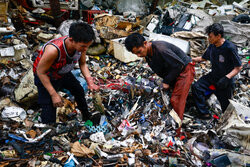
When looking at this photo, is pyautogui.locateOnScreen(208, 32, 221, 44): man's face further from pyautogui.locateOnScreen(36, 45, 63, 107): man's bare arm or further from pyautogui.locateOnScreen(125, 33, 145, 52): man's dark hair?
pyautogui.locateOnScreen(36, 45, 63, 107): man's bare arm

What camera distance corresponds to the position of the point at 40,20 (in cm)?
588

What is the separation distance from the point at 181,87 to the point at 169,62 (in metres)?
0.59

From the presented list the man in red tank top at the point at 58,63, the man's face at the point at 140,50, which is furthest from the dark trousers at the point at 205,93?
the man in red tank top at the point at 58,63

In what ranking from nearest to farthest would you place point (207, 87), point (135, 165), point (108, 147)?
point (135, 165), point (108, 147), point (207, 87)

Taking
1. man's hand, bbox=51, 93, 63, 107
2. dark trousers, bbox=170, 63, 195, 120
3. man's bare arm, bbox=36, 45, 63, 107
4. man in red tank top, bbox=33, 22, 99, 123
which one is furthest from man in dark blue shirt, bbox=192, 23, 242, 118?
Result: man's hand, bbox=51, 93, 63, 107

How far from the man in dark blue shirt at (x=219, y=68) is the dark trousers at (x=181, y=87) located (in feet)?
1.64

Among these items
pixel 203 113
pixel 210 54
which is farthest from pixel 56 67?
pixel 203 113

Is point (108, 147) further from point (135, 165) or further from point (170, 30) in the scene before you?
point (170, 30)

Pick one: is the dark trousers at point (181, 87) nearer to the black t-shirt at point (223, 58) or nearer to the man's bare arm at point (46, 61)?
the black t-shirt at point (223, 58)

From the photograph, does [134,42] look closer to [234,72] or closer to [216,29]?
[216,29]

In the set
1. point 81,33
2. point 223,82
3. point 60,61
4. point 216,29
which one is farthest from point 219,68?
point 60,61

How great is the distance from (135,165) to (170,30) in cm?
526

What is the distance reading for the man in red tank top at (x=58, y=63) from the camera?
200 cm

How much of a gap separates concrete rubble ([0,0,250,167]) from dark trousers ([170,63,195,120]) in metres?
0.26
